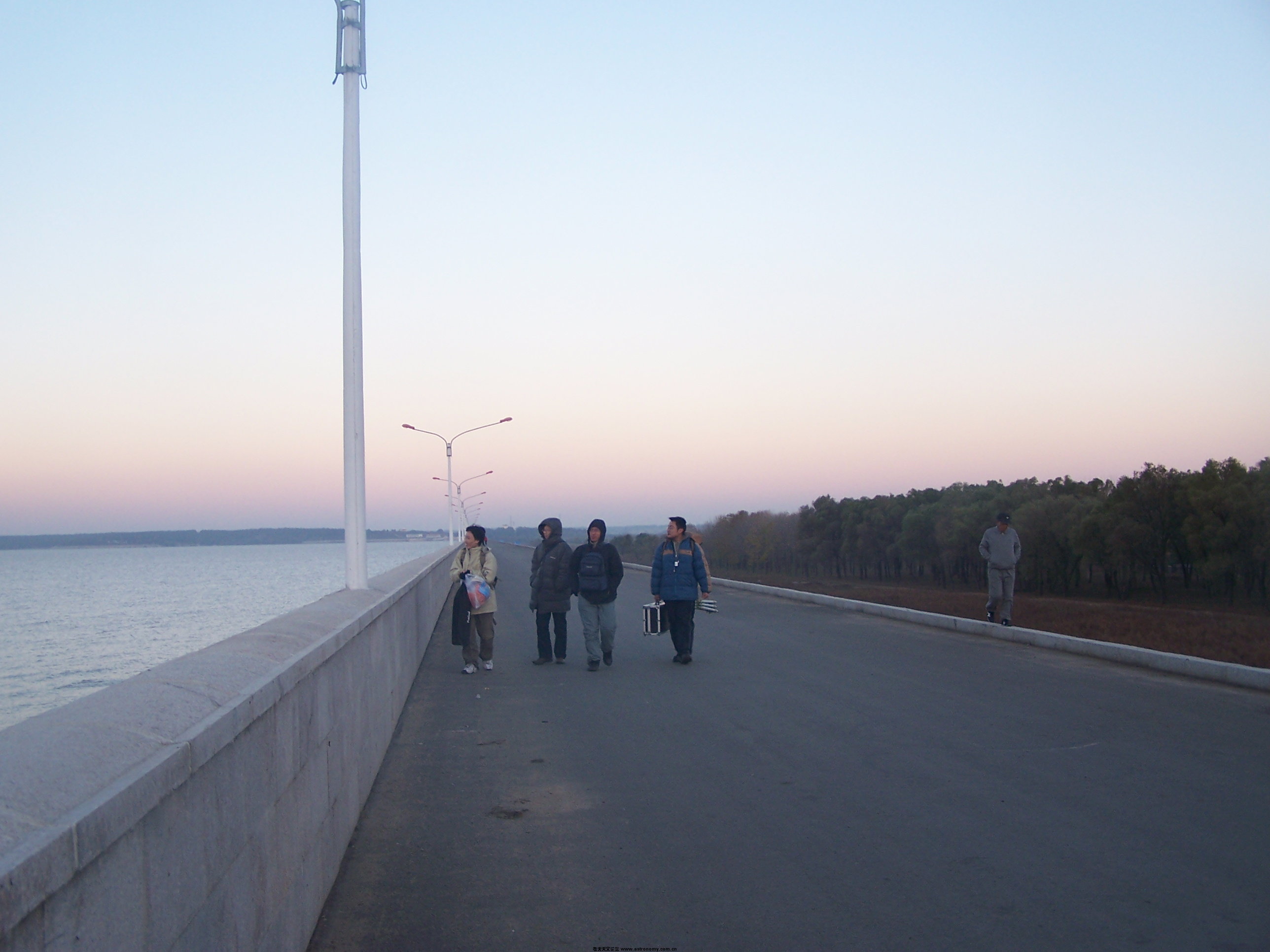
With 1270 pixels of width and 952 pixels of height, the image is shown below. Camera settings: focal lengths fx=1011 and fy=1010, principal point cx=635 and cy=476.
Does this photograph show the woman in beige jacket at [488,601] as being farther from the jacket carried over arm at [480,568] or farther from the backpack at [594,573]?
the backpack at [594,573]

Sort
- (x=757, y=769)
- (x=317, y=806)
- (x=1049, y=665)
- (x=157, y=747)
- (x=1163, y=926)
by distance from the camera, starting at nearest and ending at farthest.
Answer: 1. (x=157, y=747)
2. (x=1163, y=926)
3. (x=317, y=806)
4. (x=757, y=769)
5. (x=1049, y=665)

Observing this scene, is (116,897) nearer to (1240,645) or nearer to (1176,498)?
(1240,645)

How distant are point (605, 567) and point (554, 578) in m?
0.70

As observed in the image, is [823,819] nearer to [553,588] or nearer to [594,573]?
[594,573]

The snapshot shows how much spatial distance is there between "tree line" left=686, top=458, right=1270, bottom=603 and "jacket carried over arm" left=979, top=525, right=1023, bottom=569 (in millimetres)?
4914

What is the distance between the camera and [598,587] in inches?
483

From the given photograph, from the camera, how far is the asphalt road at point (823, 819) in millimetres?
4227

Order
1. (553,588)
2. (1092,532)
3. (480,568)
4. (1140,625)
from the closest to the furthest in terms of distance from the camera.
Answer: (480,568) < (553,588) < (1140,625) < (1092,532)

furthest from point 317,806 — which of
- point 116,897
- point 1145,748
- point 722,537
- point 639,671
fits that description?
point 722,537

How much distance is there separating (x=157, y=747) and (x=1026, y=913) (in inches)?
140

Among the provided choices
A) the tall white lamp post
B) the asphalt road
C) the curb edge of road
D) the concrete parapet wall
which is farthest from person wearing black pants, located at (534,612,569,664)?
the concrete parapet wall

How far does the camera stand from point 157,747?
250cm

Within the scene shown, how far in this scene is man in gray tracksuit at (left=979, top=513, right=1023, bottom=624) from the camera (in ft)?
48.2

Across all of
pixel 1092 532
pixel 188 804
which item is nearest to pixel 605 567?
pixel 188 804
